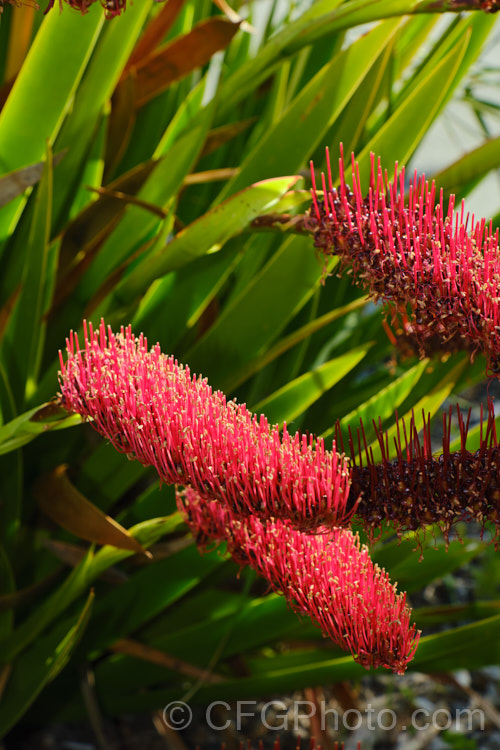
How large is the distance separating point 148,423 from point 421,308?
8cm

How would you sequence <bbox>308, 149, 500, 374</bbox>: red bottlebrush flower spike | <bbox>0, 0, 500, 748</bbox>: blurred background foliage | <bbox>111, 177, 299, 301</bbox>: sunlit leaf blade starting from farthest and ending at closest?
<bbox>0, 0, 500, 748</bbox>: blurred background foliage → <bbox>111, 177, 299, 301</bbox>: sunlit leaf blade → <bbox>308, 149, 500, 374</bbox>: red bottlebrush flower spike

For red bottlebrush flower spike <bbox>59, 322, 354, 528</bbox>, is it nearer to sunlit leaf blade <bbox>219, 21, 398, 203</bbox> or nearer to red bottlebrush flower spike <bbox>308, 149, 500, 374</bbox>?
red bottlebrush flower spike <bbox>308, 149, 500, 374</bbox>

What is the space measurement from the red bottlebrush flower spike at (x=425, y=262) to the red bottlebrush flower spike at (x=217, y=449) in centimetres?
5

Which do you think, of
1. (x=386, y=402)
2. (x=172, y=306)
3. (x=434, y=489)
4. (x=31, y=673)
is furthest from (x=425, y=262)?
(x=31, y=673)

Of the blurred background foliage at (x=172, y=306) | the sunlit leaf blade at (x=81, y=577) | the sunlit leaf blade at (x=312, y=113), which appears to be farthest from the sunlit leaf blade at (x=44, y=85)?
the sunlit leaf blade at (x=81, y=577)

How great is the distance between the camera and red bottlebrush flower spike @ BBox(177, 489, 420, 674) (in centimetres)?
23

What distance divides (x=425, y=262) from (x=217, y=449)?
78mm

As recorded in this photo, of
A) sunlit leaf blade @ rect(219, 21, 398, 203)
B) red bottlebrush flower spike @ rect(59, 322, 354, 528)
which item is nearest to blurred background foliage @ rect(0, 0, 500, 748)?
sunlit leaf blade @ rect(219, 21, 398, 203)

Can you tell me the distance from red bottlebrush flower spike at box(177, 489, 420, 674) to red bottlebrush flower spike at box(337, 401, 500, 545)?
0.02 meters

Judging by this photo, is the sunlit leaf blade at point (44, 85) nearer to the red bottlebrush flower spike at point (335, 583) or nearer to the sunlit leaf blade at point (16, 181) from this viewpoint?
the sunlit leaf blade at point (16, 181)

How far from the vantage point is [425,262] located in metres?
0.22

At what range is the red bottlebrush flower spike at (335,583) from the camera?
0.77 ft

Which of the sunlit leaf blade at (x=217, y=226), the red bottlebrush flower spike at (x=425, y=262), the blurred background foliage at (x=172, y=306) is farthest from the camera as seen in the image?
the blurred background foliage at (x=172, y=306)

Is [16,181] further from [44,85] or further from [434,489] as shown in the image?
[434,489]
